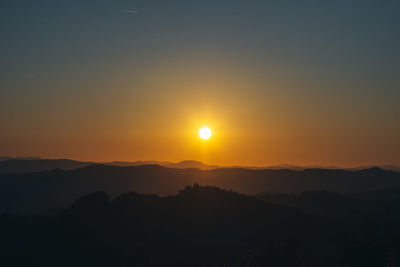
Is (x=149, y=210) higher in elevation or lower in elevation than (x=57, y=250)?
higher

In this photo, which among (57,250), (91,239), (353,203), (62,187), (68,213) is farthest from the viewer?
(62,187)

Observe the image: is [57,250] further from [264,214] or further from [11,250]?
[264,214]

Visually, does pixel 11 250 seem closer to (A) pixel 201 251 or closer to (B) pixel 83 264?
(B) pixel 83 264

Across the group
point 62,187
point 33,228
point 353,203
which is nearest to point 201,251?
point 33,228

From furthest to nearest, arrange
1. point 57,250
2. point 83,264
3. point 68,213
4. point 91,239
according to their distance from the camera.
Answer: point 68,213, point 91,239, point 57,250, point 83,264

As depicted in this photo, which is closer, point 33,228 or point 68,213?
point 33,228

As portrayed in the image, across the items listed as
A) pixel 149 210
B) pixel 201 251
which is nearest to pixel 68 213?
pixel 149 210
